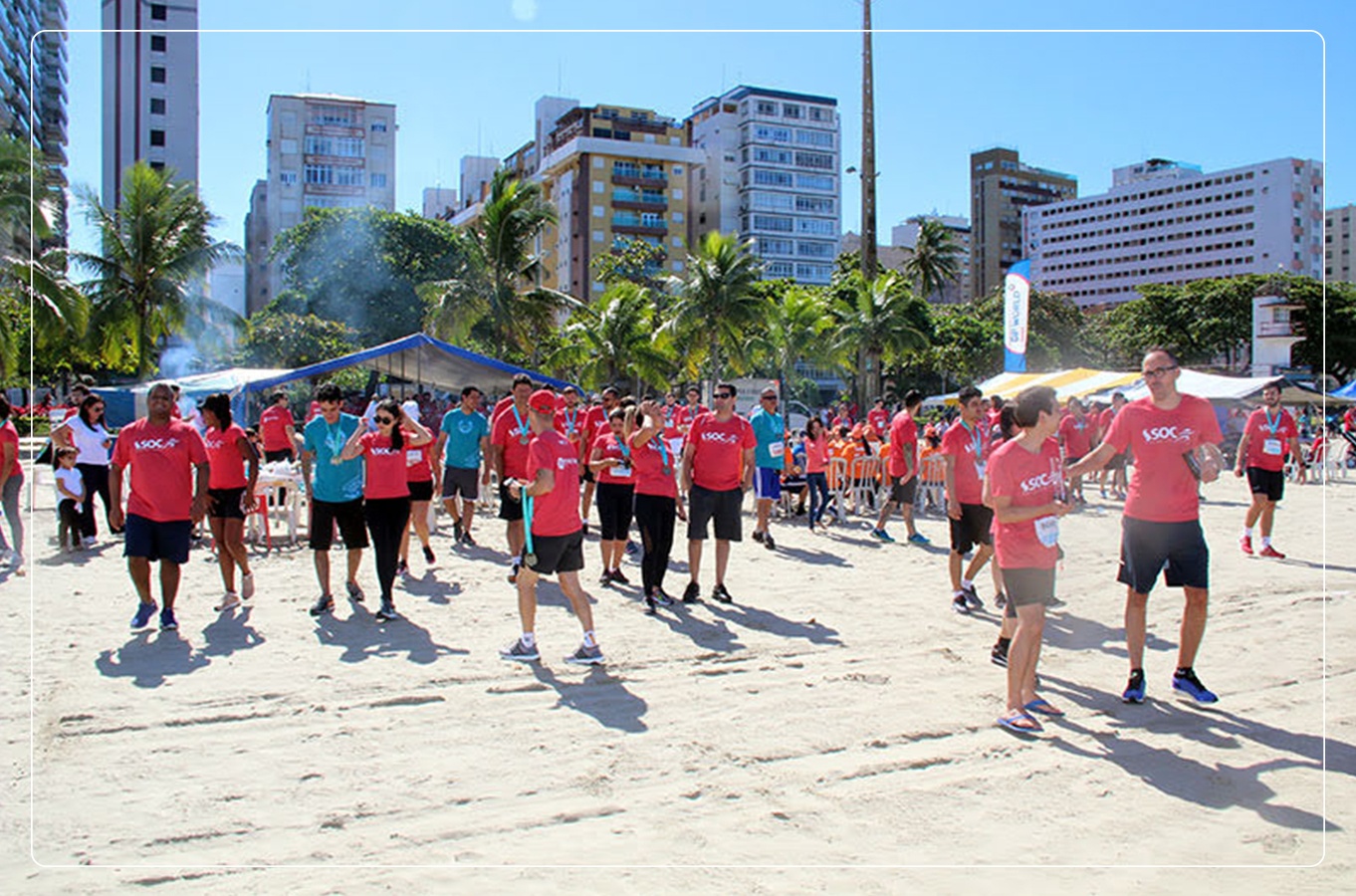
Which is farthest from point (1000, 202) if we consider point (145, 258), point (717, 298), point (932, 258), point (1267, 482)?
point (1267, 482)

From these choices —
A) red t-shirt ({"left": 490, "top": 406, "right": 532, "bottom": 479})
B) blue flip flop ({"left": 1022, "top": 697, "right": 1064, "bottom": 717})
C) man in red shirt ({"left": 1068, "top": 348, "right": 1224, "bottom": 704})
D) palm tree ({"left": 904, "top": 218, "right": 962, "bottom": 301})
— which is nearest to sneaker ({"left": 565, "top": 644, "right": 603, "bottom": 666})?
red t-shirt ({"left": 490, "top": 406, "right": 532, "bottom": 479})

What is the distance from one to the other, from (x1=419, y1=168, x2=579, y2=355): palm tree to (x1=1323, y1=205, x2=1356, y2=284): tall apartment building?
95.7ft

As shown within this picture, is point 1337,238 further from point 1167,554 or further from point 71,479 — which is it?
point 71,479

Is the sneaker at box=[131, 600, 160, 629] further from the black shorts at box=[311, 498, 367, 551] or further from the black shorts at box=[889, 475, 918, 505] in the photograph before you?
the black shorts at box=[889, 475, 918, 505]

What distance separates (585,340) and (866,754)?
3337cm

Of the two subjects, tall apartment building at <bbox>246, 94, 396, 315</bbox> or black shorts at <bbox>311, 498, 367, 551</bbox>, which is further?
tall apartment building at <bbox>246, 94, 396, 315</bbox>

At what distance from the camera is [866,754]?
4.72 meters

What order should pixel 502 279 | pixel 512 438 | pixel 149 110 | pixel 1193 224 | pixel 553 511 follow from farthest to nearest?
pixel 149 110 → pixel 502 279 → pixel 1193 224 → pixel 512 438 → pixel 553 511

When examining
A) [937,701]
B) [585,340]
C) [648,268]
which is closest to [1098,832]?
[937,701]

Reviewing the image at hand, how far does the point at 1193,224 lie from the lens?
376 inches

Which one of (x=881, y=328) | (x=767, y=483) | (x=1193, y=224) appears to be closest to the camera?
(x=1193, y=224)

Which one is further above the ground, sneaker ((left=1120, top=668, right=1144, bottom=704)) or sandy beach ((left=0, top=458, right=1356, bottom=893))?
sneaker ((left=1120, top=668, right=1144, bottom=704))

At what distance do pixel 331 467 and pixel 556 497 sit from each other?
2.55 meters

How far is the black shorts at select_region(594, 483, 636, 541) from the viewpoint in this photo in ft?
28.7
